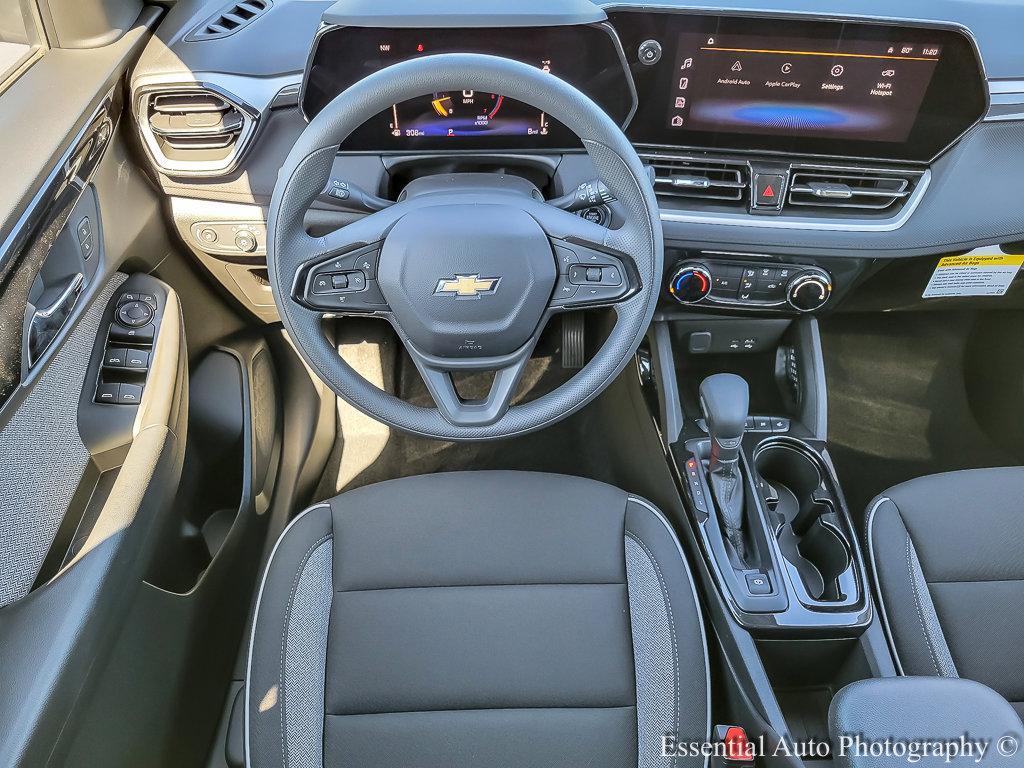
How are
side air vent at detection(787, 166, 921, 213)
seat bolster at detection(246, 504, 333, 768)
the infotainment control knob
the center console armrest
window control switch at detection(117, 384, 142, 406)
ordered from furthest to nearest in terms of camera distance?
the infotainment control knob → side air vent at detection(787, 166, 921, 213) → window control switch at detection(117, 384, 142, 406) → seat bolster at detection(246, 504, 333, 768) → the center console armrest

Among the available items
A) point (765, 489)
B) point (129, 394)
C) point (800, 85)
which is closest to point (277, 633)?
point (129, 394)

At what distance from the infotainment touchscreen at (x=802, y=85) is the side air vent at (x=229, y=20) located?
674 millimetres

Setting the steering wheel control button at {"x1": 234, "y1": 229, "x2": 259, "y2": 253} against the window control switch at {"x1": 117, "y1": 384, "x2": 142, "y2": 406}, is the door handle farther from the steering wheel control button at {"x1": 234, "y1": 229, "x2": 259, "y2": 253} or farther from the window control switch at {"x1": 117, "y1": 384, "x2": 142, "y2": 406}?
the steering wheel control button at {"x1": 234, "y1": 229, "x2": 259, "y2": 253}

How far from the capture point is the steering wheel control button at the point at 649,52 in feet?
4.07

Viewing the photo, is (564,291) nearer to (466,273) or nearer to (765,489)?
(466,273)

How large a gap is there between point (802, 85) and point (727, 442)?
0.64 meters

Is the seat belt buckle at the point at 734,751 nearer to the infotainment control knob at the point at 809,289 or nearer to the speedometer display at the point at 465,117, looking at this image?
the infotainment control knob at the point at 809,289

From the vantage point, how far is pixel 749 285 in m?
1.50

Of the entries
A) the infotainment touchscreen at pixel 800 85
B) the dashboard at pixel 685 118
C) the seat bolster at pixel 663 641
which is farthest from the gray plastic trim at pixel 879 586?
the infotainment touchscreen at pixel 800 85

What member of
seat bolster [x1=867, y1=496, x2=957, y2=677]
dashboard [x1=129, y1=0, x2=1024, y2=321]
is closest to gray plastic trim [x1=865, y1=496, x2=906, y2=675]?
seat bolster [x1=867, y1=496, x2=957, y2=677]

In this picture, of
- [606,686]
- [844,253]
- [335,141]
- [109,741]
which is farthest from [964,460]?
[109,741]

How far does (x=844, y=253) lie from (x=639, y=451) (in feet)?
2.04

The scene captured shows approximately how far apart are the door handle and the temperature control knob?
1.08 m

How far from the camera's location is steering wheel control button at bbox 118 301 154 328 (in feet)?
4.34
